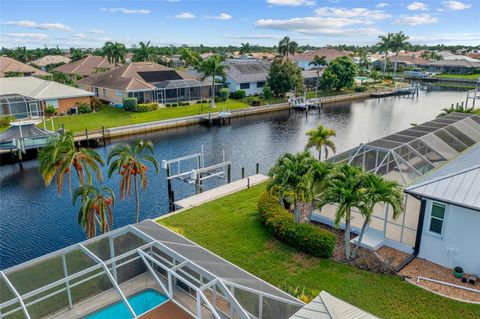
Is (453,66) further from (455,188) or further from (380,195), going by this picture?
(380,195)

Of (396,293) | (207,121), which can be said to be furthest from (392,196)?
(207,121)

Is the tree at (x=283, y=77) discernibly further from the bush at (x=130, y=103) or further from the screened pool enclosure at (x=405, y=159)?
the screened pool enclosure at (x=405, y=159)

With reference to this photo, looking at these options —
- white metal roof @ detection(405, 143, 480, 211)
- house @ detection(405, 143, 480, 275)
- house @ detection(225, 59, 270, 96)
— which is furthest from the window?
house @ detection(225, 59, 270, 96)

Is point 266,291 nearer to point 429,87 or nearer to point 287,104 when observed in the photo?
point 287,104

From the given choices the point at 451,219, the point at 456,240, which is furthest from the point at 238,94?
the point at 456,240

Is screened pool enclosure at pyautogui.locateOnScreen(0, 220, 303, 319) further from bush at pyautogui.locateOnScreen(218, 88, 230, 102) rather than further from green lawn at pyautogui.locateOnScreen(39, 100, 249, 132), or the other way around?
bush at pyautogui.locateOnScreen(218, 88, 230, 102)
